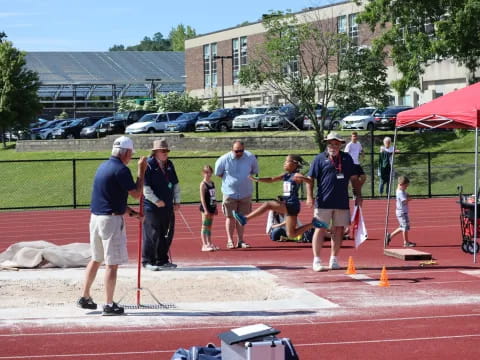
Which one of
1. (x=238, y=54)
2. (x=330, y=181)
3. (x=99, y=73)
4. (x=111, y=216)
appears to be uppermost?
(x=238, y=54)

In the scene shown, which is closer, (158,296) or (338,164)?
(158,296)

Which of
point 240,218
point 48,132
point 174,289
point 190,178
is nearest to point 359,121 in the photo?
point 190,178

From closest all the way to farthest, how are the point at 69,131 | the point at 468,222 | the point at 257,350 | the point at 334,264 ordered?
the point at 257,350 → the point at 334,264 → the point at 468,222 → the point at 69,131

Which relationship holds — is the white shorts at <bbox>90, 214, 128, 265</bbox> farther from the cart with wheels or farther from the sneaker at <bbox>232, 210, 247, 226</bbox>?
the cart with wheels

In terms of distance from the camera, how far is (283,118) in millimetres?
49750

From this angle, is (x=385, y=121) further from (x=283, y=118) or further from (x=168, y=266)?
(x=168, y=266)

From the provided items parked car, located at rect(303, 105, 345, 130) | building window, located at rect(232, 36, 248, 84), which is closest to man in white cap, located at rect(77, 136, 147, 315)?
parked car, located at rect(303, 105, 345, 130)

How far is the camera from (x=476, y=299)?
38.9 ft

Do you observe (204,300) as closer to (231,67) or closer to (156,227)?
(156,227)

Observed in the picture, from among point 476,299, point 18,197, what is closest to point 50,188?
point 18,197

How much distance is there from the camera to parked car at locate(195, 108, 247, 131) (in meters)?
58.0

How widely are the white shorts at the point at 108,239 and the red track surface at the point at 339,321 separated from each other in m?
0.73

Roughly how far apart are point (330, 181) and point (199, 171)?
27.4 metres

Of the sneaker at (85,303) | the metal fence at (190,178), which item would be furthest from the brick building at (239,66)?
the sneaker at (85,303)
